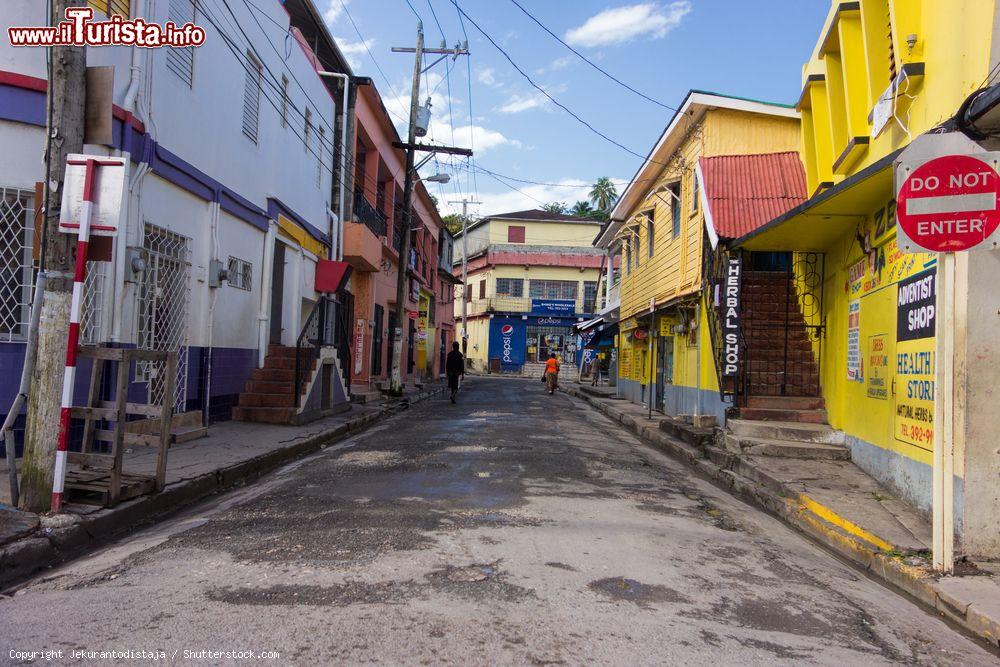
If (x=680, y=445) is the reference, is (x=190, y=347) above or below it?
above

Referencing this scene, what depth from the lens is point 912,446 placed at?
6727 millimetres

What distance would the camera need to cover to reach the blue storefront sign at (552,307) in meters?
45.6

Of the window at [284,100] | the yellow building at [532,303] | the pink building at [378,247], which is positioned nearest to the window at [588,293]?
the yellow building at [532,303]

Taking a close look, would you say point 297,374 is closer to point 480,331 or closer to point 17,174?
point 17,174

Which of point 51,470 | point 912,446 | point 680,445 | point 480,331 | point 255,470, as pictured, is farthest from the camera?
point 480,331

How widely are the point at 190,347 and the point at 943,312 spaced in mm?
9618

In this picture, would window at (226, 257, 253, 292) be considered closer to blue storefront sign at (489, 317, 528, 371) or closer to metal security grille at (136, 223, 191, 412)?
metal security grille at (136, 223, 191, 412)

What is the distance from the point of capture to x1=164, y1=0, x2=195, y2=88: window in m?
9.41

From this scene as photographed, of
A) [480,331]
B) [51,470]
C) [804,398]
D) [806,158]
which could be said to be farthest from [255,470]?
[480,331]

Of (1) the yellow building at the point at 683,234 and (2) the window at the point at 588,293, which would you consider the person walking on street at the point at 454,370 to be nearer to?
(1) the yellow building at the point at 683,234

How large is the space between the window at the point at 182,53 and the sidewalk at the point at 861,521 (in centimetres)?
914

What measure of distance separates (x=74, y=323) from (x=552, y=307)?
41.0m

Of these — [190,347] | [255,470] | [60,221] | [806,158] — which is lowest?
[255,470]

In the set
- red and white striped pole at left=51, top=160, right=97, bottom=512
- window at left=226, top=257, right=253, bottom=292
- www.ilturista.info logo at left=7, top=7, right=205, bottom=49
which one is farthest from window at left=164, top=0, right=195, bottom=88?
red and white striped pole at left=51, top=160, right=97, bottom=512
